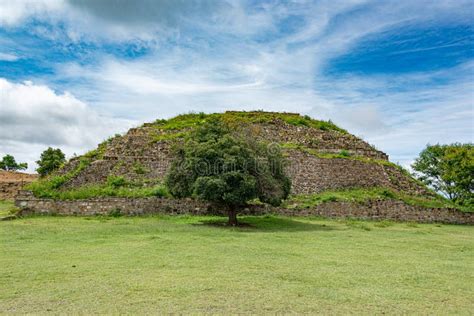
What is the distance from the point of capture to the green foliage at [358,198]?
2456 centimetres

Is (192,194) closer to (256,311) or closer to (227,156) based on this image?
(227,156)

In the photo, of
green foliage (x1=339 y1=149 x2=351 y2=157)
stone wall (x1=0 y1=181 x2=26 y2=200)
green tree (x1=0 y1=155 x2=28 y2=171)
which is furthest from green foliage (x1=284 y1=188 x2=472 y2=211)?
green tree (x1=0 y1=155 x2=28 y2=171)

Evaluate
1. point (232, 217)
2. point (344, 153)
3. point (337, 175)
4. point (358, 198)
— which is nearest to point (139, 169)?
point (232, 217)

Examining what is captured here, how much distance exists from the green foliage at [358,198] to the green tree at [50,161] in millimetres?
24962

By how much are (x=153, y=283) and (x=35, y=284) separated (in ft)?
7.16

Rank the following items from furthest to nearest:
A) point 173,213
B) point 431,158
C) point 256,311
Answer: point 431,158 < point 173,213 < point 256,311

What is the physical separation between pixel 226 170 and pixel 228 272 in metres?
9.46

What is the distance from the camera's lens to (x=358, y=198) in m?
25.3

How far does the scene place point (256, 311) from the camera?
671 cm

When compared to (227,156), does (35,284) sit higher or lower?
lower

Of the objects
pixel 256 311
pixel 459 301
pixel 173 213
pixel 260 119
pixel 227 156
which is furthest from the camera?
pixel 260 119

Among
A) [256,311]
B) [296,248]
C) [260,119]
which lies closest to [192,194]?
[296,248]

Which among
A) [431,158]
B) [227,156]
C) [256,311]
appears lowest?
[256,311]

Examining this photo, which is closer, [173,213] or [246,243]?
[246,243]
